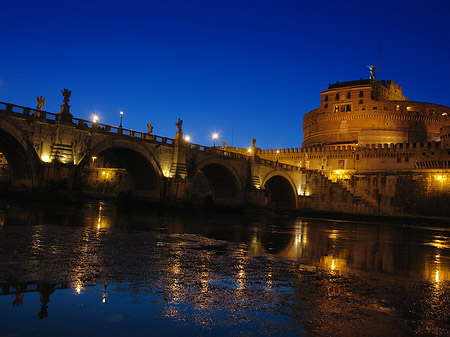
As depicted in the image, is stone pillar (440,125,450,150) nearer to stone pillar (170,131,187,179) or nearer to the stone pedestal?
stone pillar (170,131,187,179)

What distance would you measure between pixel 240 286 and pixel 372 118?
238ft

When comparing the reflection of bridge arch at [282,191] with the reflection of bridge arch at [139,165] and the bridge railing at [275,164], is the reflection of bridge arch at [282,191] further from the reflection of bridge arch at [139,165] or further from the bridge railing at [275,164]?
the reflection of bridge arch at [139,165]

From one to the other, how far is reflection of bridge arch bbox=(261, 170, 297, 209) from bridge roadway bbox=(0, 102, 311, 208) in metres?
0.05

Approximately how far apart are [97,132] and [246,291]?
27466 millimetres

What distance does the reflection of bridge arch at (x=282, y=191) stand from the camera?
58.2 m

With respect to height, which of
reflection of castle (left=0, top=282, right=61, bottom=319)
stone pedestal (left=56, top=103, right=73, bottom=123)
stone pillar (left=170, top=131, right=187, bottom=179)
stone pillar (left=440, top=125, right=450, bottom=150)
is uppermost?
stone pillar (left=440, top=125, right=450, bottom=150)

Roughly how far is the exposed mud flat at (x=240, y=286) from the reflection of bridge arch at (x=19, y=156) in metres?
17.2

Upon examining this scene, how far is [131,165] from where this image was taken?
3875 centimetres

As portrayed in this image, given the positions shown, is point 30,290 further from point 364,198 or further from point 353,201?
point 364,198

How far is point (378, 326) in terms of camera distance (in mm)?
5184

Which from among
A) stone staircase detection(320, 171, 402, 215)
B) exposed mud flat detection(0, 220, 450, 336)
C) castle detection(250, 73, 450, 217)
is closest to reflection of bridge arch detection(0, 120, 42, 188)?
exposed mud flat detection(0, 220, 450, 336)

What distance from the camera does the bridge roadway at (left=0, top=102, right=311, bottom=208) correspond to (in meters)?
27.0

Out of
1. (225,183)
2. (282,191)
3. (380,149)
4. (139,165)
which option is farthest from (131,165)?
(380,149)

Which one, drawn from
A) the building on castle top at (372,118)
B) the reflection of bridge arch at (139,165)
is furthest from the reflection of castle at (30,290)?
the building on castle top at (372,118)
